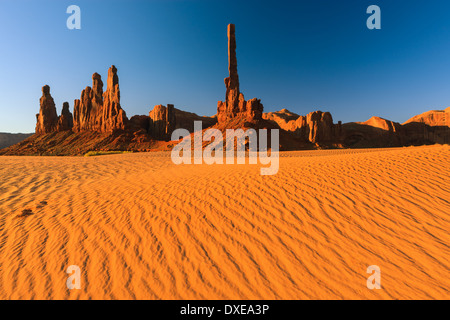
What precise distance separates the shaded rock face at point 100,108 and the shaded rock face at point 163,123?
8.41 metres

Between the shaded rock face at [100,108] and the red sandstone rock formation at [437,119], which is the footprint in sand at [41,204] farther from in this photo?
the red sandstone rock formation at [437,119]

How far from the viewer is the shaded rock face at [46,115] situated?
57.8 metres

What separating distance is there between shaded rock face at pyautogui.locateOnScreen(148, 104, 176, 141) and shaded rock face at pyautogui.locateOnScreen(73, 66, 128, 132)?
841 centimetres

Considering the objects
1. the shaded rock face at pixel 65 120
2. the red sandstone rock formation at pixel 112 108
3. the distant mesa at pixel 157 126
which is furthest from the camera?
the shaded rock face at pixel 65 120

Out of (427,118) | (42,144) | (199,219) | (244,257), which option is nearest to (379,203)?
(244,257)

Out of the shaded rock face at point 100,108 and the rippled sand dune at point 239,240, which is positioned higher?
the shaded rock face at point 100,108

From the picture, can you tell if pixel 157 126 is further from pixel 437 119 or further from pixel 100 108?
pixel 437 119

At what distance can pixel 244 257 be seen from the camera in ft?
11.1

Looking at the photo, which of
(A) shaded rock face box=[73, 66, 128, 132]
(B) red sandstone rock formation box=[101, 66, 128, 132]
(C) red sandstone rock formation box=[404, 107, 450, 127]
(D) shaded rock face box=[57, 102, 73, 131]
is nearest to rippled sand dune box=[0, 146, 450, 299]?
(B) red sandstone rock formation box=[101, 66, 128, 132]

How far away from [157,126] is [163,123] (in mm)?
2025

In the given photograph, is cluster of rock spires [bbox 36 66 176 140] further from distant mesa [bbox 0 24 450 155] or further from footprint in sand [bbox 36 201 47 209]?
footprint in sand [bbox 36 201 47 209]

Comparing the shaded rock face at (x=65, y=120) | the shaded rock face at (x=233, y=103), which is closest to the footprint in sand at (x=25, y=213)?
the shaded rock face at (x=233, y=103)

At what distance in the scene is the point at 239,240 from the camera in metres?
3.82

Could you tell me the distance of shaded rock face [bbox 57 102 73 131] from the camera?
57.6 meters
